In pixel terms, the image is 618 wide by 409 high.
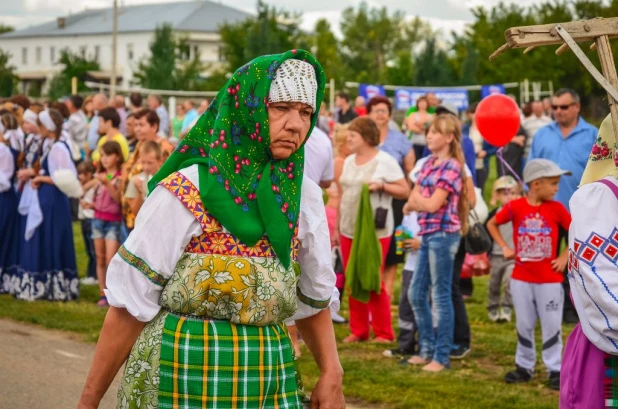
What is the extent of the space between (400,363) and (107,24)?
11359 centimetres

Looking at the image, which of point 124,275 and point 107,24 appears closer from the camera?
point 124,275

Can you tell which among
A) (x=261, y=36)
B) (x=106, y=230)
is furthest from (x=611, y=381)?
(x=261, y=36)

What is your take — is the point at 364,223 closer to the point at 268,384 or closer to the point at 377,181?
the point at 377,181

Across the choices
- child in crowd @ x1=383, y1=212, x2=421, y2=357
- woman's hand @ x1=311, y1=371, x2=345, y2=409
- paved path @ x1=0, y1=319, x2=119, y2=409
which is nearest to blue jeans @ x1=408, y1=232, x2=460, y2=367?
child in crowd @ x1=383, y1=212, x2=421, y2=357

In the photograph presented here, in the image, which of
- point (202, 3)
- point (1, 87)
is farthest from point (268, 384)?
point (202, 3)

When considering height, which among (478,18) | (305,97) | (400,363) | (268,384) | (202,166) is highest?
(478,18)

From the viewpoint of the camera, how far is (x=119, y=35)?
114 m

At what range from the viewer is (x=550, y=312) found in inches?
301

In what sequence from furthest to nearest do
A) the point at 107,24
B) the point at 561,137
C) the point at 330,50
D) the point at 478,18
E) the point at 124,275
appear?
1. the point at 107,24
2. the point at 330,50
3. the point at 478,18
4. the point at 561,137
5. the point at 124,275

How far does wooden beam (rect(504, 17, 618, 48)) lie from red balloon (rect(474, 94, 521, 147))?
656cm

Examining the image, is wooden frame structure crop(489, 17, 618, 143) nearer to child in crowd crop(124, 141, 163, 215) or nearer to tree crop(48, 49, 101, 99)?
child in crowd crop(124, 141, 163, 215)

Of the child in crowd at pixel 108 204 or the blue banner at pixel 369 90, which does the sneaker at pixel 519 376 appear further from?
the blue banner at pixel 369 90

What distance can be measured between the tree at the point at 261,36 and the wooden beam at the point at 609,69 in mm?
43030

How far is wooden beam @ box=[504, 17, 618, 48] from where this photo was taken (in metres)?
3.82
